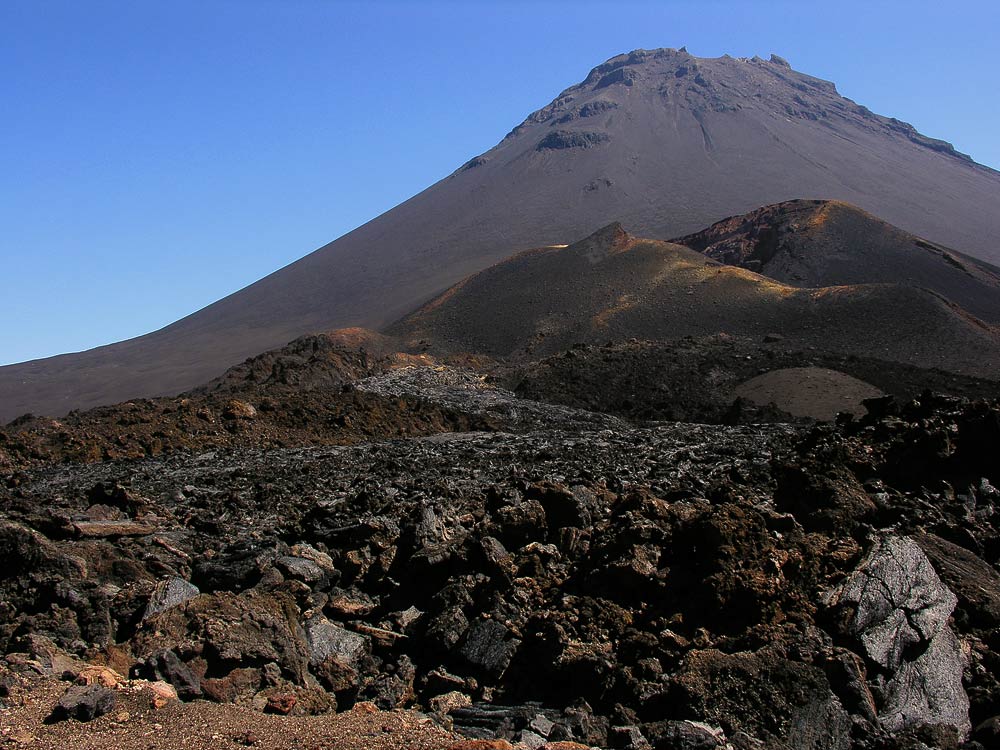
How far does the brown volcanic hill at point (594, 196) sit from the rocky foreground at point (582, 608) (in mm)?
44687

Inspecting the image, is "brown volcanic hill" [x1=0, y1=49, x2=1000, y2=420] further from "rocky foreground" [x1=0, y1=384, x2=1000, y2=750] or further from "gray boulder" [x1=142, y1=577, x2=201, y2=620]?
"gray boulder" [x1=142, y1=577, x2=201, y2=620]

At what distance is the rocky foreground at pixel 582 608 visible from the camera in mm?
5398

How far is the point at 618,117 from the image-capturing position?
384 feet

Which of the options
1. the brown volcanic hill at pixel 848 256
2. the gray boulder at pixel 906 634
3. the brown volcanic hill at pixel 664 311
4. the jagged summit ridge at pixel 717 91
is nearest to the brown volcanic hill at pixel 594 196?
the jagged summit ridge at pixel 717 91

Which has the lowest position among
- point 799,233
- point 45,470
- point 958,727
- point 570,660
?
point 958,727

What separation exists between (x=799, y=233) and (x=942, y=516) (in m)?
45.9

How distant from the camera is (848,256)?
4806 centimetres

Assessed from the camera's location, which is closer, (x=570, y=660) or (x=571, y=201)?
(x=570, y=660)

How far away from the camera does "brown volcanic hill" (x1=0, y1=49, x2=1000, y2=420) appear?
221 ft

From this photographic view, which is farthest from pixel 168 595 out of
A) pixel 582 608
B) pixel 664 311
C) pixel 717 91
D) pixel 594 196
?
pixel 717 91

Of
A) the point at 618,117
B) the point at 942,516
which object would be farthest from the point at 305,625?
the point at 618,117

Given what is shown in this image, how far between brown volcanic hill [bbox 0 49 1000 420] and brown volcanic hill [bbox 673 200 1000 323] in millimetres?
21536

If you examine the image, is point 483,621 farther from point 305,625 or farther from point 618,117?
point 618,117

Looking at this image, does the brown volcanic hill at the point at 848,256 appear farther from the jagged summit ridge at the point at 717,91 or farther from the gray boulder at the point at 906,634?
the jagged summit ridge at the point at 717,91
